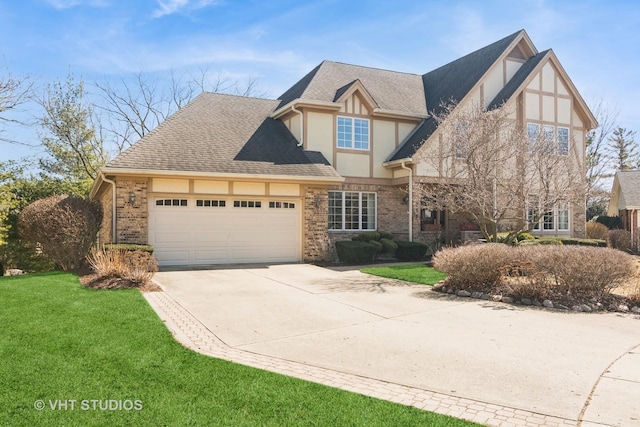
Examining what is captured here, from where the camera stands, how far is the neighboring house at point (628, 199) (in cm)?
2250

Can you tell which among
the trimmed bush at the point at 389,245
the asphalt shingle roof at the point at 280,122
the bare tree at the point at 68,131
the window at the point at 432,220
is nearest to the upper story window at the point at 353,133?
the asphalt shingle roof at the point at 280,122

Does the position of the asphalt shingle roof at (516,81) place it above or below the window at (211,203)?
above

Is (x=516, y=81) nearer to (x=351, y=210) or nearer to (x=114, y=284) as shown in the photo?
(x=351, y=210)

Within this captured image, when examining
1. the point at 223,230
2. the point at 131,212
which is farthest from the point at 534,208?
the point at 131,212

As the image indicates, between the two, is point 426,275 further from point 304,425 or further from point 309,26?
point 304,425

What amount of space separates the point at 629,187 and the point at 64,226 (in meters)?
26.1

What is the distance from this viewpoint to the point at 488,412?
4051 mm

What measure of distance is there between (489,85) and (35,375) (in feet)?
62.8

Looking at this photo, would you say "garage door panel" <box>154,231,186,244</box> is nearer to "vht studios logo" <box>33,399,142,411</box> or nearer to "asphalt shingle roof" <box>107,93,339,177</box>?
"asphalt shingle roof" <box>107,93,339,177</box>

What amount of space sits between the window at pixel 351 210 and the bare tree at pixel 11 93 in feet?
38.1

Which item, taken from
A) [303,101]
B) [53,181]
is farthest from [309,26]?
[53,181]

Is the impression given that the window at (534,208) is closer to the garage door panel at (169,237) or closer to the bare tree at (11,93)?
the garage door panel at (169,237)

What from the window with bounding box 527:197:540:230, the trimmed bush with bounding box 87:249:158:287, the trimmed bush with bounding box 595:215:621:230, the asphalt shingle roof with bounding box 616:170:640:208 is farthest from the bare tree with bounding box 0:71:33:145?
the trimmed bush with bounding box 595:215:621:230

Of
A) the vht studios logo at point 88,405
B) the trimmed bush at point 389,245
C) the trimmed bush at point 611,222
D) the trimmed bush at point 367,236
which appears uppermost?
the trimmed bush at point 611,222
